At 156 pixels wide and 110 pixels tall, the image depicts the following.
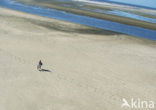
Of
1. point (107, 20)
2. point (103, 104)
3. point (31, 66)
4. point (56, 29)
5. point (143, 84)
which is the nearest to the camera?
point (103, 104)

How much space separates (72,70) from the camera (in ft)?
55.7

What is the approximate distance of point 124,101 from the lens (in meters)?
13.2

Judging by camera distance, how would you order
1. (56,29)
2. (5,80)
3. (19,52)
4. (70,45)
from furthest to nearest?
(56,29) → (70,45) → (19,52) → (5,80)

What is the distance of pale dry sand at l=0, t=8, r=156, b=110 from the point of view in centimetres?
1277

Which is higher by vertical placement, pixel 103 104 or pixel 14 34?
pixel 14 34

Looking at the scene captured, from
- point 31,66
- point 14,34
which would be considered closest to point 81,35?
point 14,34

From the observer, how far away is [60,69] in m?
16.9

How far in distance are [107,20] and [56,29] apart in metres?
16.0

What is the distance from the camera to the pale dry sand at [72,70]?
12.8m

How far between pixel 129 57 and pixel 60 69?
27.0 feet

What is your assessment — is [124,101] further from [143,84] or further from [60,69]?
[60,69]

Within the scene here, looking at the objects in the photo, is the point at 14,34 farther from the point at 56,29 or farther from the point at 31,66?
the point at 31,66

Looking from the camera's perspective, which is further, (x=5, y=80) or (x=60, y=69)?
(x=60, y=69)

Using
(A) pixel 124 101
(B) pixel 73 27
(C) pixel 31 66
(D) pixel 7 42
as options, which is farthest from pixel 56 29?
(A) pixel 124 101
